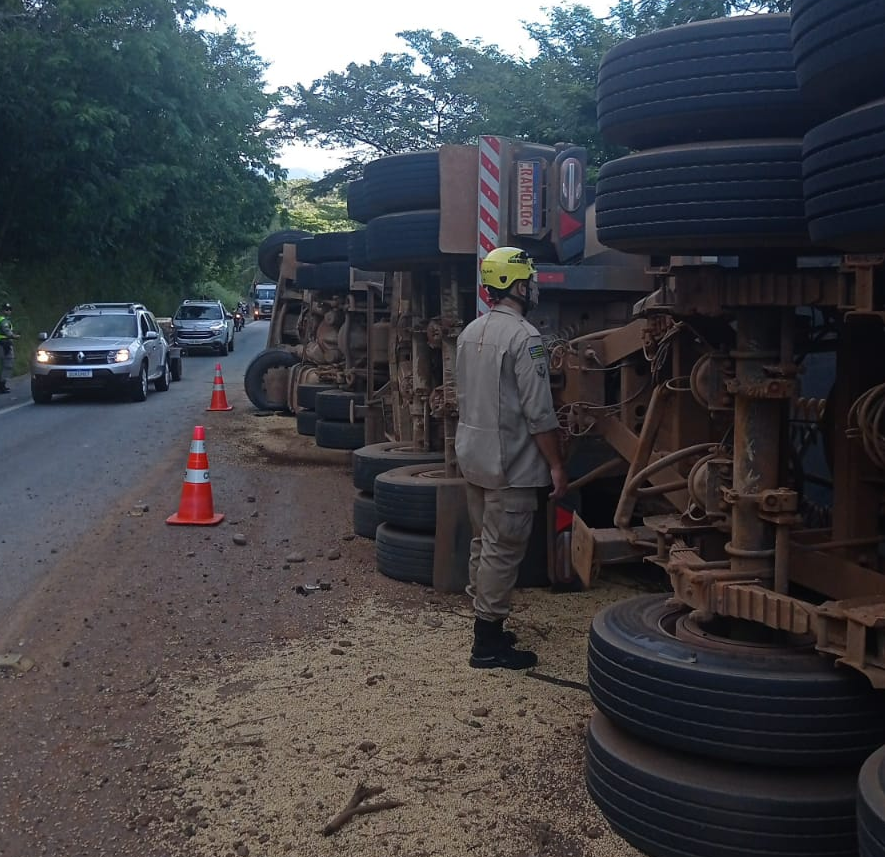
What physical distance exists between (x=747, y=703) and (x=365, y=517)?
5.17 m

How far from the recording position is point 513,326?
5.52 m

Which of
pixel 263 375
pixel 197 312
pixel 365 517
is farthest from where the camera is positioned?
pixel 197 312

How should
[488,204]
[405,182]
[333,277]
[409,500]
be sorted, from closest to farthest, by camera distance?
[488,204] < [409,500] < [405,182] < [333,277]

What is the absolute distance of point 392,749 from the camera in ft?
15.1

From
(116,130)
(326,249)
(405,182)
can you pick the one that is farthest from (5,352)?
(405,182)

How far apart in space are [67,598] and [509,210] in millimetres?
3430

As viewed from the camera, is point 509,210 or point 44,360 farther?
point 44,360

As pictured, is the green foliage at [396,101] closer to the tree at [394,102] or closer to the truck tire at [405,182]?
the tree at [394,102]

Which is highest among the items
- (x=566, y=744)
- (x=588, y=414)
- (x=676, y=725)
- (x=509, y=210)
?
(x=509, y=210)

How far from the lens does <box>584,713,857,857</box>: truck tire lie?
3.50 meters

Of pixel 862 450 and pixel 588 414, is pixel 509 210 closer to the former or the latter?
pixel 588 414

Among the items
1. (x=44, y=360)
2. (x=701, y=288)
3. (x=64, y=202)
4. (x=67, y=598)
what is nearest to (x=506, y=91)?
(x=44, y=360)

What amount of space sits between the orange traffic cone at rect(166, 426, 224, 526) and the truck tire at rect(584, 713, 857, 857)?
600 cm

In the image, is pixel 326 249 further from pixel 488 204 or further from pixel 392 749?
pixel 392 749
